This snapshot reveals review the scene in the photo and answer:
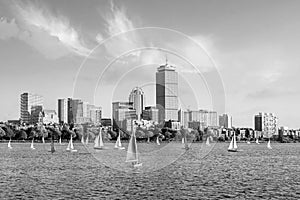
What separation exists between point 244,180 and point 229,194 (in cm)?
1514

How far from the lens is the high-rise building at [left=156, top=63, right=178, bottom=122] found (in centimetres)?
5184

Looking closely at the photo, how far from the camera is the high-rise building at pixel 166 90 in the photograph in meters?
51.8

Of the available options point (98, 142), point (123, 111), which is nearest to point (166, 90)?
point (123, 111)

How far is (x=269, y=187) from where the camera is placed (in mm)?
61812

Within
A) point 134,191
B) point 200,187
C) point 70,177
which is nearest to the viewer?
point 134,191

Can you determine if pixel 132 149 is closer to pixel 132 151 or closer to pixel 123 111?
pixel 132 151

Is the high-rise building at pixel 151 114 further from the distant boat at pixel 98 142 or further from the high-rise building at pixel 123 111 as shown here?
the distant boat at pixel 98 142

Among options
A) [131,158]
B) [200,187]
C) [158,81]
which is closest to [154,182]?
[200,187]

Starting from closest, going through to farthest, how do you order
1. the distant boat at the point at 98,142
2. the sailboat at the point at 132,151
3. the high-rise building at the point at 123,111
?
the high-rise building at the point at 123,111 < the sailboat at the point at 132,151 < the distant boat at the point at 98,142

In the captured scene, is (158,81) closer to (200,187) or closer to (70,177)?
(200,187)

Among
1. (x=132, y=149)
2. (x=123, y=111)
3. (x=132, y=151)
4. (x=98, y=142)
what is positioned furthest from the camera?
(x=98, y=142)

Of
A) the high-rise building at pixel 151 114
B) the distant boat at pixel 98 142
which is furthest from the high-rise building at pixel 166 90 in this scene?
the distant boat at pixel 98 142

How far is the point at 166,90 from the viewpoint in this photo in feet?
171

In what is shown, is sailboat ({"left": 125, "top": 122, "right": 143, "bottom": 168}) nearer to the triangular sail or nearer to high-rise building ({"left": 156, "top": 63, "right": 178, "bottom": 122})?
the triangular sail
